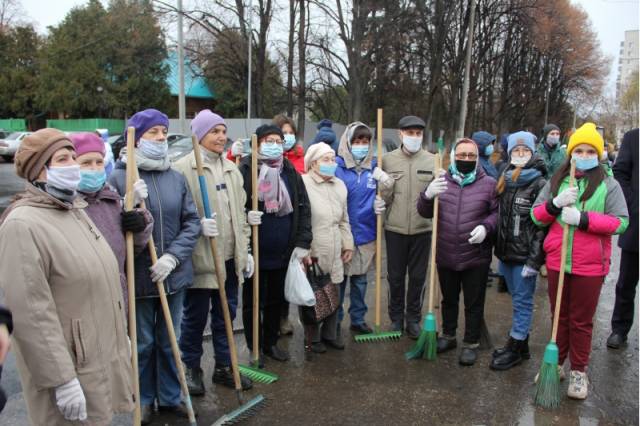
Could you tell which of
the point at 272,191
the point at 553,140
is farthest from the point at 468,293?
the point at 553,140

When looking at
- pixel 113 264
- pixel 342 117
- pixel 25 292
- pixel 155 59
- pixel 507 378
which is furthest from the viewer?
pixel 155 59

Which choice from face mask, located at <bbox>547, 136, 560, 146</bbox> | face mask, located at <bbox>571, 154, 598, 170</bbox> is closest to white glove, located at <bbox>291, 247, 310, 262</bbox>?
face mask, located at <bbox>571, 154, 598, 170</bbox>

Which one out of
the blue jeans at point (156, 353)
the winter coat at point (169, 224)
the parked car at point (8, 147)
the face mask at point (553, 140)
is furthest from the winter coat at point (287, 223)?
the parked car at point (8, 147)

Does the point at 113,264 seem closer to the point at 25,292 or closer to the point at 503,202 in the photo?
the point at 25,292

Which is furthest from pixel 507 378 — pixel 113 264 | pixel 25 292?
pixel 25 292

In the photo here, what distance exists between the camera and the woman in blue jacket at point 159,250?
314 cm

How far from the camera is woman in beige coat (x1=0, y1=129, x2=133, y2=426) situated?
6.85ft

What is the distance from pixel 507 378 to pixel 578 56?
31.0 metres

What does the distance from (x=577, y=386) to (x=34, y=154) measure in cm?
376

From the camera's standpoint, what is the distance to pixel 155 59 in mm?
36938

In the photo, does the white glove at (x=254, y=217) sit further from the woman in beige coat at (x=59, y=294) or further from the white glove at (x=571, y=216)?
the white glove at (x=571, y=216)

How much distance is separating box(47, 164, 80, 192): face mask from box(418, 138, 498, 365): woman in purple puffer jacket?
9.24 feet

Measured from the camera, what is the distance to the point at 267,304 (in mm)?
4289

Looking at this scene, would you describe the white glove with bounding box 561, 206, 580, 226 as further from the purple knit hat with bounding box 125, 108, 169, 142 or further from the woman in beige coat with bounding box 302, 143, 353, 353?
the purple knit hat with bounding box 125, 108, 169, 142
